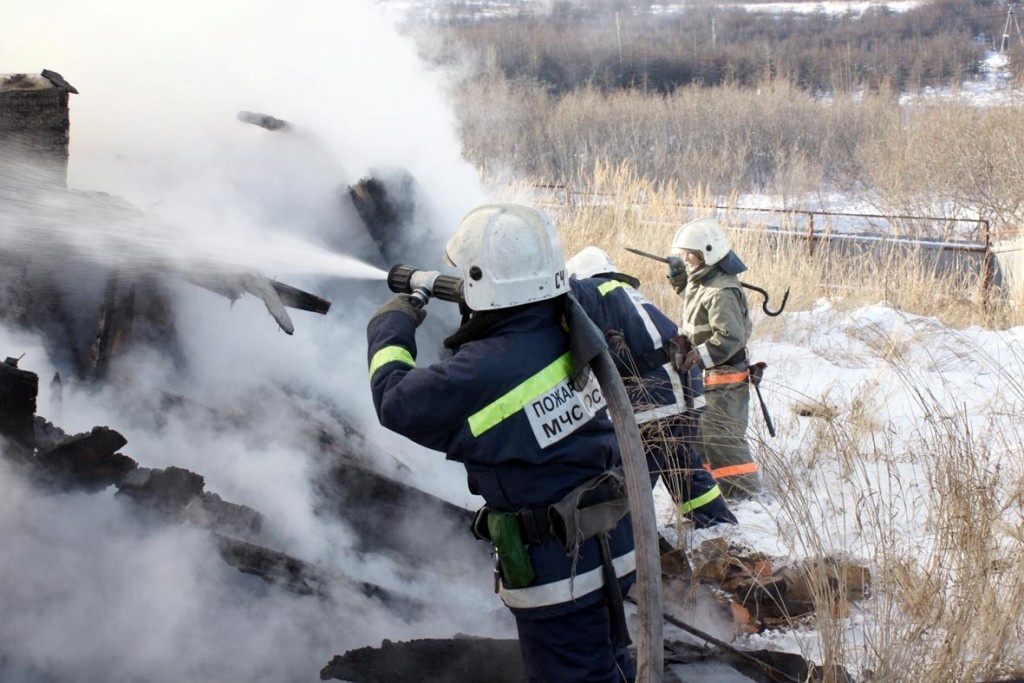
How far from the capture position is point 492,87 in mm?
27188

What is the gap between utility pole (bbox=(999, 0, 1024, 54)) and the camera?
21.3 m

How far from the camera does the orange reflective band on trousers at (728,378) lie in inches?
214

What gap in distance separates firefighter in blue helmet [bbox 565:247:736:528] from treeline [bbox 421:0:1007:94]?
2508 centimetres

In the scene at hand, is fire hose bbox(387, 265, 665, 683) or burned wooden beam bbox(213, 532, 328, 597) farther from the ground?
fire hose bbox(387, 265, 665, 683)

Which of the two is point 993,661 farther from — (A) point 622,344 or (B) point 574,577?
(A) point 622,344

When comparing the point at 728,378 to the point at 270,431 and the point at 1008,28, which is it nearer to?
the point at 270,431

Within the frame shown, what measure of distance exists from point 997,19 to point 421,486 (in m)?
25.6

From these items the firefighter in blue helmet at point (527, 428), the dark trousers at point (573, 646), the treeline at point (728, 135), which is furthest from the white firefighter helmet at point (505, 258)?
the treeline at point (728, 135)

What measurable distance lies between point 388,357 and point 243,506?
4.22 ft

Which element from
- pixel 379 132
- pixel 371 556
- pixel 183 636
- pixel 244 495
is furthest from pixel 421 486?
pixel 379 132

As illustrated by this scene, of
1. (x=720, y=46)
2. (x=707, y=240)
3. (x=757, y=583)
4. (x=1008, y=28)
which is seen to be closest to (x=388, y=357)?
(x=757, y=583)

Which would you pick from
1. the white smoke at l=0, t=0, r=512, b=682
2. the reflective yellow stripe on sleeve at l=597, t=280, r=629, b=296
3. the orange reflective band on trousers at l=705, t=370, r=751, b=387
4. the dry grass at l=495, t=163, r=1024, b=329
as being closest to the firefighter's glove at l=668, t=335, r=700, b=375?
the reflective yellow stripe on sleeve at l=597, t=280, r=629, b=296

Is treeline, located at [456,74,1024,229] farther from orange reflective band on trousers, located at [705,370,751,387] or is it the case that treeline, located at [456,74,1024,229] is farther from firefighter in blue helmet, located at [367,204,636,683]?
firefighter in blue helmet, located at [367,204,636,683]

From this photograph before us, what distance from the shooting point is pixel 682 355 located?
4457 millimetres
